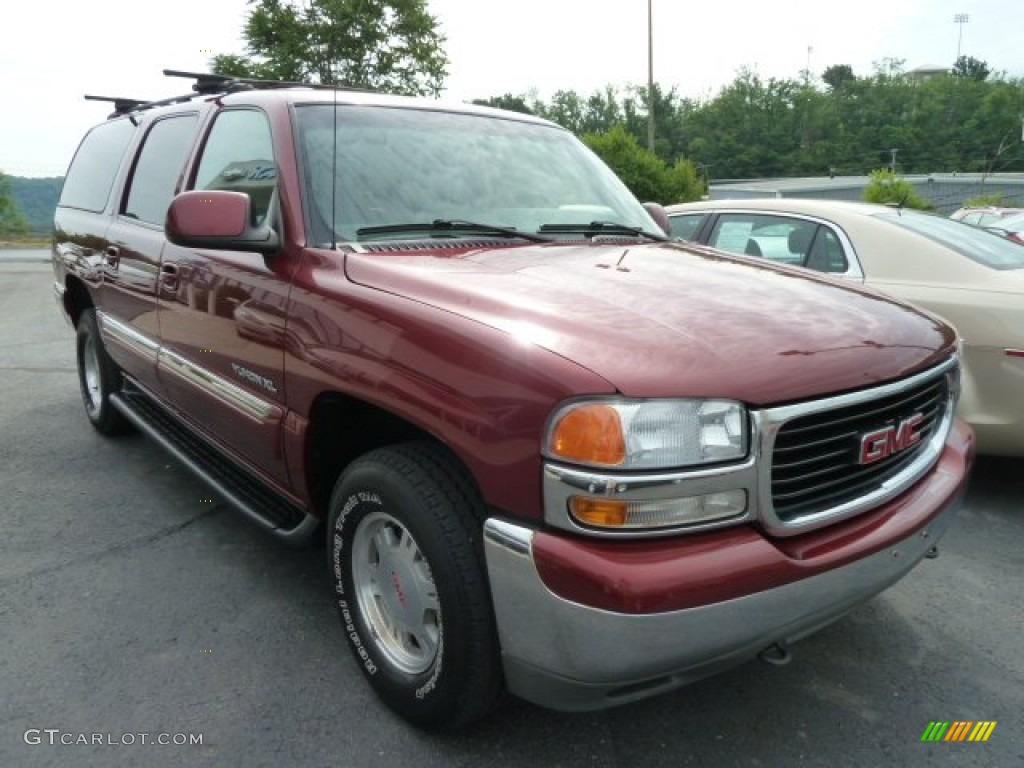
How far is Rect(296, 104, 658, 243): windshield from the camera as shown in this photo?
9.12 feet

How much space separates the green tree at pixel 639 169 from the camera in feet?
51.2

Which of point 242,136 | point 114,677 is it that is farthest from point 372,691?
point 242,136

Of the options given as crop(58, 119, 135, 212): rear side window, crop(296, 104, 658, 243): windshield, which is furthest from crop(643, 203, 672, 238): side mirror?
crop(58, 119, 135, 212): rear side window

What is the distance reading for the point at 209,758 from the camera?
2.25 metres

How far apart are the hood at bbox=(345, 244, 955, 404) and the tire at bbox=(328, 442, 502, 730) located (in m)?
0.46

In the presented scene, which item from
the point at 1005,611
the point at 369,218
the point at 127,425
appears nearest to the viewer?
the point at 369,218

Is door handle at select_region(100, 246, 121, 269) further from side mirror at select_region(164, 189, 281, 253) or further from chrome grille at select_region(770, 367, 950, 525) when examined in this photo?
chrome grille at select_region(770, 367, 950, 525)

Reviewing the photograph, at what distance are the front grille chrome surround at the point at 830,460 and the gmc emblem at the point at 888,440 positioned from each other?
16 mm

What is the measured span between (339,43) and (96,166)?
85.9 feet

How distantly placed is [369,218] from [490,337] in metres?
1.01

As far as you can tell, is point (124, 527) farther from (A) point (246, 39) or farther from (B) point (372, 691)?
(A) point (246, 39)

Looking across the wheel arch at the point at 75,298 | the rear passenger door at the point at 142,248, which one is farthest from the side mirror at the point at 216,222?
the wheel arch at the point at 75,298

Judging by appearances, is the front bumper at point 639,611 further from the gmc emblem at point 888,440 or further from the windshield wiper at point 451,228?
the windshield wiper at point 451,228

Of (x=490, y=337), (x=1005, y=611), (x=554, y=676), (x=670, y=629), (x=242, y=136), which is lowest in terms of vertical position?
(x=1005, y=611)
